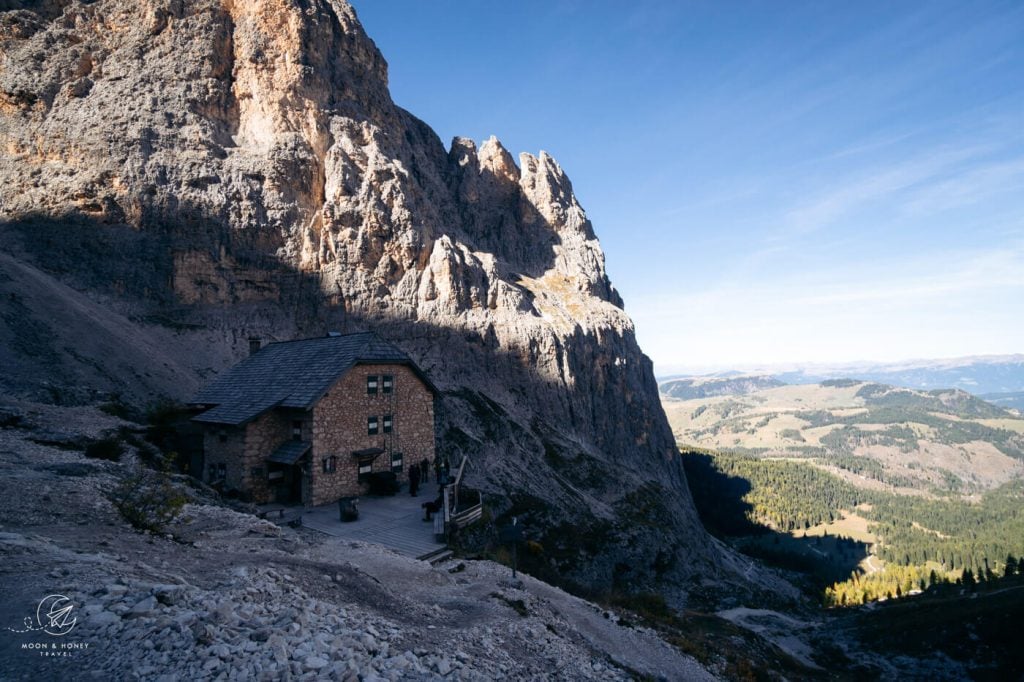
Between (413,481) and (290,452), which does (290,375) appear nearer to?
(290,452)

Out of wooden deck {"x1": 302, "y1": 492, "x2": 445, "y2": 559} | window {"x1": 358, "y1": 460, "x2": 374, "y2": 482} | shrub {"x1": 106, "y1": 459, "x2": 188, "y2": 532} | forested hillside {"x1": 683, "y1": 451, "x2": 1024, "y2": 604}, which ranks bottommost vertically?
forested hillside {"x1": 683, "y1": 451, "x2": 1024, "y2": 604}

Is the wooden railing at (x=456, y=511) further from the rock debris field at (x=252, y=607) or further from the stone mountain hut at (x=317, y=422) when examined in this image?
the stone mountain hut at (x=317, y=422)

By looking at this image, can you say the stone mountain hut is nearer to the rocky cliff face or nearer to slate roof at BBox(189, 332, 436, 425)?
slate roof at BBox(189, 332, 436, 425)

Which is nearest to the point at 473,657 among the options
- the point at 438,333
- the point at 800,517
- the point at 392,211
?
the point at 438,333

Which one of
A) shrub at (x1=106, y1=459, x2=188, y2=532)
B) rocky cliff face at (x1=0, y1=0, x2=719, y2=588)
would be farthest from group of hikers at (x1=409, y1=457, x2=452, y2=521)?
rocky cliff face at (x1=0, y1=0, x2=719, y2=588)

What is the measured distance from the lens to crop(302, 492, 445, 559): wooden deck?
69.3 feet

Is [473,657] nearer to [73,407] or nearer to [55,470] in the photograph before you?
[55,470]

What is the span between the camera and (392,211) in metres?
75.3

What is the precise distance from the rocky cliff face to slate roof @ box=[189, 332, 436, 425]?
2156cm

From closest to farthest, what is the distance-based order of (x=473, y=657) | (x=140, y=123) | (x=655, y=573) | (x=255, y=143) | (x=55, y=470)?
(x=473, y=657) < (x=55, y=470) < (x=655, y=573) < (x=140, y=123) < (x=255, y=143)

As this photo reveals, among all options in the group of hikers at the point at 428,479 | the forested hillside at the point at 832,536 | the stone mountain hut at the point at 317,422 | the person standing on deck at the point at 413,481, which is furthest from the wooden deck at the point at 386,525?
the forested hillside at the point at 832,536

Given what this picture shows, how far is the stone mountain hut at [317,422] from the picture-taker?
87.1ft

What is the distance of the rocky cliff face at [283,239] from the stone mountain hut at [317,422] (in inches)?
925

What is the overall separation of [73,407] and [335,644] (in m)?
39.0
